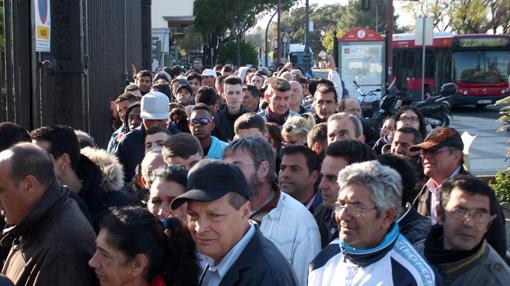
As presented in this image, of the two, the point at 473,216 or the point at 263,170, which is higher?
the point at 263,170

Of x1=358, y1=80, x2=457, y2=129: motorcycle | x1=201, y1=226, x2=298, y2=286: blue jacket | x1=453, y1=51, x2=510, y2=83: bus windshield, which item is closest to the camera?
x1=201, y1=226, x2=298, y2=286: blue jacket

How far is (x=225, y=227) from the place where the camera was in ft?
11.1

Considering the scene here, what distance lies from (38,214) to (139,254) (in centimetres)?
55

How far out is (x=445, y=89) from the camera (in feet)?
49.9

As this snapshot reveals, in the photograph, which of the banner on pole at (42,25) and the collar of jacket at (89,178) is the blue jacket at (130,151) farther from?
the collar of jacket at (89,178)

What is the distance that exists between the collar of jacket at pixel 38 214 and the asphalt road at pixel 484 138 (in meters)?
10.1

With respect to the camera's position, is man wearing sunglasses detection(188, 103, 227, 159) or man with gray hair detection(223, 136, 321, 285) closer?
man with gray hair detection(223, 136, 321, 285)

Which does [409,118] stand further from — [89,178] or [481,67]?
[481,67]

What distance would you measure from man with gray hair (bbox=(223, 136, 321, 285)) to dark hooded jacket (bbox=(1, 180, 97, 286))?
4.09 feet

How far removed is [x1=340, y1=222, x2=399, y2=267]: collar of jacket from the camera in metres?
3.78

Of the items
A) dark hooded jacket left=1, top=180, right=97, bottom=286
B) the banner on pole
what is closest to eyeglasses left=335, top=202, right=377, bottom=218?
dark hooded jacket left=1, top=180, right=97, bottom=286

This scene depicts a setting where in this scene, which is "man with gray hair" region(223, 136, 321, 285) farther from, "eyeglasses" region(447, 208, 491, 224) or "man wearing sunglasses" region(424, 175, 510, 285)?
"eyeglasses" region(447, 208, 491, 224)

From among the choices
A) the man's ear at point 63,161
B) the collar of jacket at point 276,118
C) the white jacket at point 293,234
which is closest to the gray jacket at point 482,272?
the white jacket at point 293,234

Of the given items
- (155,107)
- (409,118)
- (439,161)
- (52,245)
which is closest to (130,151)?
(155,107)
